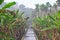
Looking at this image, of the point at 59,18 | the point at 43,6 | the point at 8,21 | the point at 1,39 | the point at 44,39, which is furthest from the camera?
the point at 43,6

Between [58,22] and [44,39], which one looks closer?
[58,22]

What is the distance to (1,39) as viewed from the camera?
7254 mm

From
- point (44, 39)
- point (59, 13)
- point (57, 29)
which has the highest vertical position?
point (59, 13)

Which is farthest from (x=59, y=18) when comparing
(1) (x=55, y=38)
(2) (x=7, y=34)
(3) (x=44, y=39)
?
(3) (x=44, y=39)

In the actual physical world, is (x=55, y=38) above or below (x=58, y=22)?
below

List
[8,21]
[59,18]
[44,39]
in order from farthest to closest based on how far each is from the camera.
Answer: [44,39] < [8,21] < [59,18]

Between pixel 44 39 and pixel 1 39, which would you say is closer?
pixel 1 39

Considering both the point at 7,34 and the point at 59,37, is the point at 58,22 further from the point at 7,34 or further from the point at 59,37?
the point at 7,34

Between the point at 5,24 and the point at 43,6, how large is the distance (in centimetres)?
3566

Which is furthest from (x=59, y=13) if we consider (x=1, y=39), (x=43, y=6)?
(x=43, y=6)

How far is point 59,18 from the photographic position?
27.1 ft

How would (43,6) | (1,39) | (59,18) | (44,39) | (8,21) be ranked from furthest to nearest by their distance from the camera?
(43,6) → (44,39) → (8,21) → (59,18) → (1,39)

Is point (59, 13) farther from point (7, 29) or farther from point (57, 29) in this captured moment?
point (7, 29)

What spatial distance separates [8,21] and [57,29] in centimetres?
200
